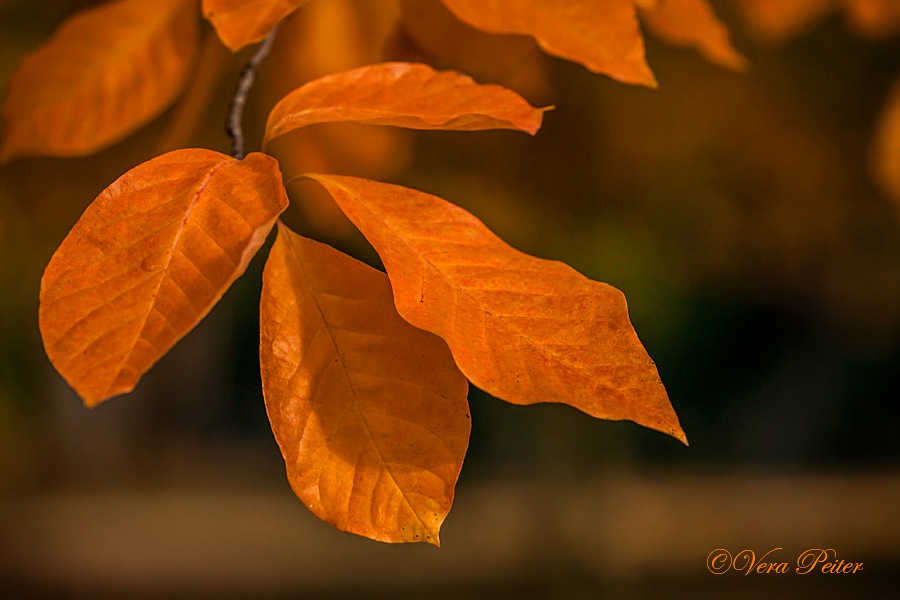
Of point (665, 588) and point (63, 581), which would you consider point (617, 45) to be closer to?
point (665, 588)

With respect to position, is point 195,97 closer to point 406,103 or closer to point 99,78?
point 99,78

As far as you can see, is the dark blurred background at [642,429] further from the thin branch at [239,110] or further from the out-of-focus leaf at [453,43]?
the thin branch at [239,110]

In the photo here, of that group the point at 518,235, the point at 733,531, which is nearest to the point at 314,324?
the point at 518,235

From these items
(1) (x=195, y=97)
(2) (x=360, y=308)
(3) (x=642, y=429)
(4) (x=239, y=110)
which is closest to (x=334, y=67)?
(1) (x=195, y=97)

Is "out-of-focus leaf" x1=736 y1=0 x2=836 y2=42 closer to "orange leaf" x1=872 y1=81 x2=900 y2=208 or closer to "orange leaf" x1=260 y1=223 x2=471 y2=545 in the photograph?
"orange leaf" x1=872 y1=81 x2=900 y2=208

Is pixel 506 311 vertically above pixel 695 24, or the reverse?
pixel 695 24
